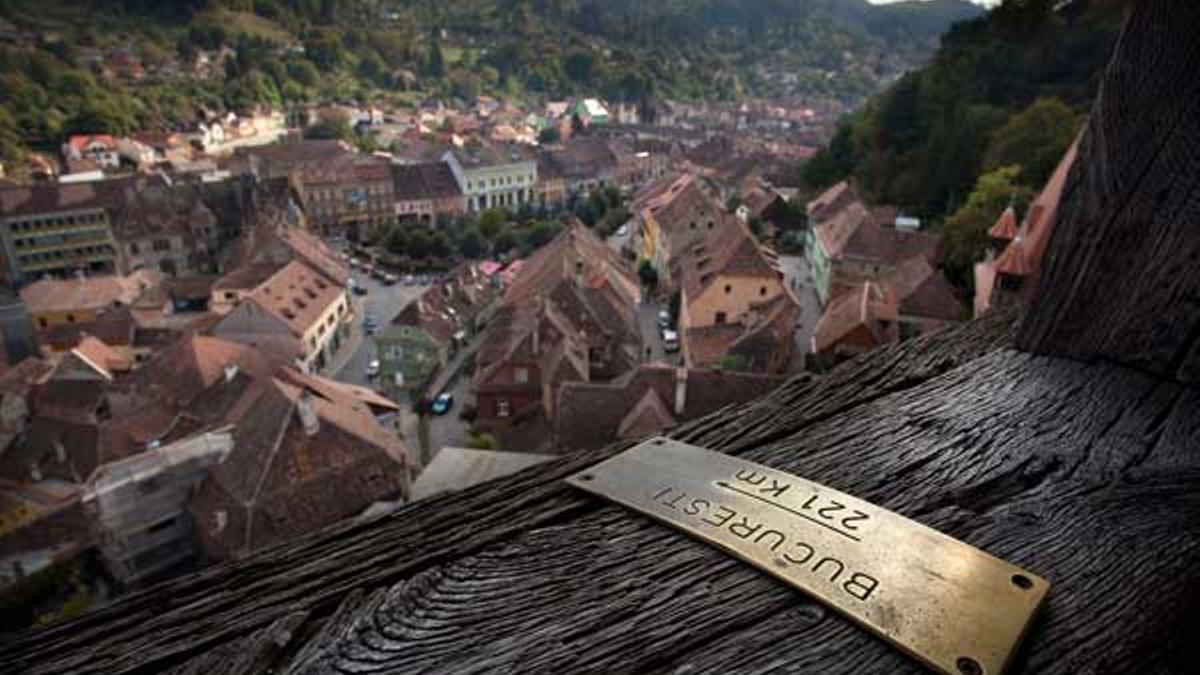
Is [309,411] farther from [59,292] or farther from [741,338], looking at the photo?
[59,292]

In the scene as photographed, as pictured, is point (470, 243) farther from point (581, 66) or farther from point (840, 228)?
point (581, 66)

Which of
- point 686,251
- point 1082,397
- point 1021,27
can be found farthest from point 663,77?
point 1082,397

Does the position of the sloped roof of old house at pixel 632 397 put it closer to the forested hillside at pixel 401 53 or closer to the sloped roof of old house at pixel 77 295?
the sloped roof of old house at pixel 77 295

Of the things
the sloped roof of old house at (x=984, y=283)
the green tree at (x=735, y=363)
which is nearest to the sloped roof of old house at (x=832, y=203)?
the sloped roof of old house at (x=984, y=283)

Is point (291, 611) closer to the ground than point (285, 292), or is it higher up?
higher up

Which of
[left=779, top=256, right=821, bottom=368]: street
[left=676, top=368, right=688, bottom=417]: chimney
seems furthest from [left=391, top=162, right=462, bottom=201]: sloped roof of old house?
[left=676, top=368, right=688, bottom=417]: chimney

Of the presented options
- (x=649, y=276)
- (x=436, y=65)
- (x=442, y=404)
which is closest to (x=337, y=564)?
(x=442, y=404)

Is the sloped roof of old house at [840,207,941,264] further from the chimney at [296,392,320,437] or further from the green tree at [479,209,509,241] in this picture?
the green tree at [479,209,509,241]
